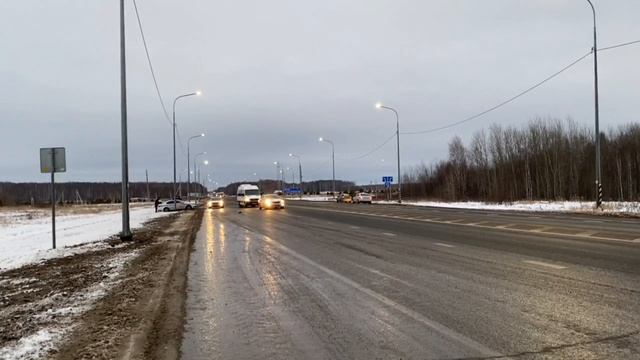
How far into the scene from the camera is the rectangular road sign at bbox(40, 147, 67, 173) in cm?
1784

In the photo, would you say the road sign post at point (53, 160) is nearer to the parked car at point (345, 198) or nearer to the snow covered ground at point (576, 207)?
the snow covered ground at point (576, 207)

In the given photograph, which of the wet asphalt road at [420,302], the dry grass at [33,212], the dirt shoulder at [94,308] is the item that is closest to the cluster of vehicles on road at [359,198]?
the dry grass at [33,212]

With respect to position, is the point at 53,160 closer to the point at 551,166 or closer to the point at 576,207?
the point at 576,207

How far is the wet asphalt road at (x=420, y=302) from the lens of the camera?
19.1ft

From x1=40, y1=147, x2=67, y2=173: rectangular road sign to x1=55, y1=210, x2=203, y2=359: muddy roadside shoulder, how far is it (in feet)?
23.5

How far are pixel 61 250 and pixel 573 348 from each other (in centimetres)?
1618

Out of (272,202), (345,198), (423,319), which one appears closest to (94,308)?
(423,319)

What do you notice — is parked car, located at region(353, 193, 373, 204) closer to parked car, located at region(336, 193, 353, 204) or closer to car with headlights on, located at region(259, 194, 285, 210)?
parked car, located at region(336, 193, 353, 204)

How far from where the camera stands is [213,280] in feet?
35.1

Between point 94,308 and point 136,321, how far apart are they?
1300 mm

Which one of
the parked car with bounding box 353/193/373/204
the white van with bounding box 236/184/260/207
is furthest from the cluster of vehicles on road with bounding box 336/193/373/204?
the white van with bounding box 236/184/260/207

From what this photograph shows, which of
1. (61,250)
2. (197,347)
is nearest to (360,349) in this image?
(197,347)

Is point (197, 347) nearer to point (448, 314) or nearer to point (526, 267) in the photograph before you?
point (448, 314)

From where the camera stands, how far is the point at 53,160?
1797 cm
